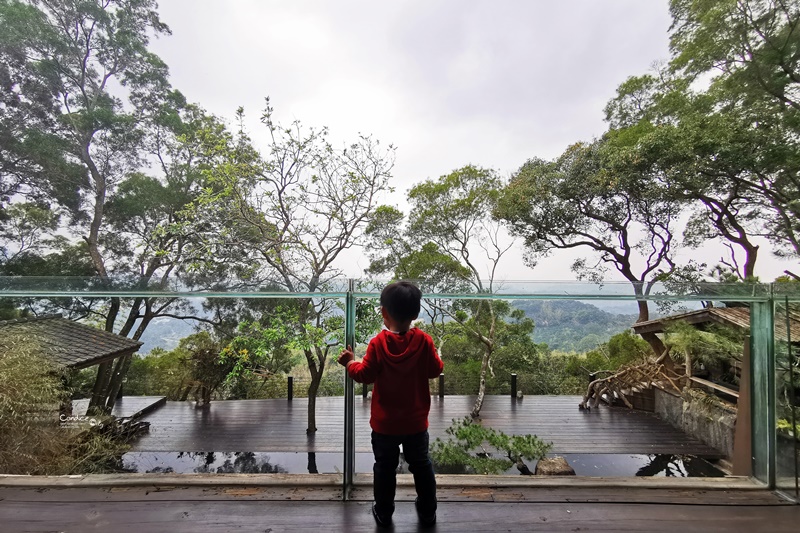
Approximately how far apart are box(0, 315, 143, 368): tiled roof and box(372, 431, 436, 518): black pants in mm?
2594

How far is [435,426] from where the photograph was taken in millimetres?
3865

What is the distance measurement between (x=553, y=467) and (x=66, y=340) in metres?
4.03

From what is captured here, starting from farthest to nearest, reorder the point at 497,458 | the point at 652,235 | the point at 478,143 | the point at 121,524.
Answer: the point at 478,143, the point at 652,235, the point at 497,458, the point at 121,524

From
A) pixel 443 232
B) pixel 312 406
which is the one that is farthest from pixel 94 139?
pixel 312 406

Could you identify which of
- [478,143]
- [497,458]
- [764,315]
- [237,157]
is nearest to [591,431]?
[497,458]

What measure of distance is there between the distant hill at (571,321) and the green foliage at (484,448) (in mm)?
989

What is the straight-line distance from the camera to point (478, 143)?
12.2m

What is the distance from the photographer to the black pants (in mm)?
1454

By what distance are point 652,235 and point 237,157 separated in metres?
9.81

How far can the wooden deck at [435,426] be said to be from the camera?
3.30 meters

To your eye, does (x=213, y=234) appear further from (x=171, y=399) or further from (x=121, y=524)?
(x=121, y=524)

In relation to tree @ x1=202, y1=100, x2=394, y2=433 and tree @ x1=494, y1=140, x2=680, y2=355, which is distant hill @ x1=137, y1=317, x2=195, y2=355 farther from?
tree @ x1=494, y1=140, x2=680, y2=355

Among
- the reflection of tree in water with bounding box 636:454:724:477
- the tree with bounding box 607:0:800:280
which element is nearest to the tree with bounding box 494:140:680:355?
the tree with bounding box 607:0:800:280

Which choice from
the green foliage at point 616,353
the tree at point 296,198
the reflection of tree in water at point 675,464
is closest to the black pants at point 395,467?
the reflection of tree in water at point 675,464
